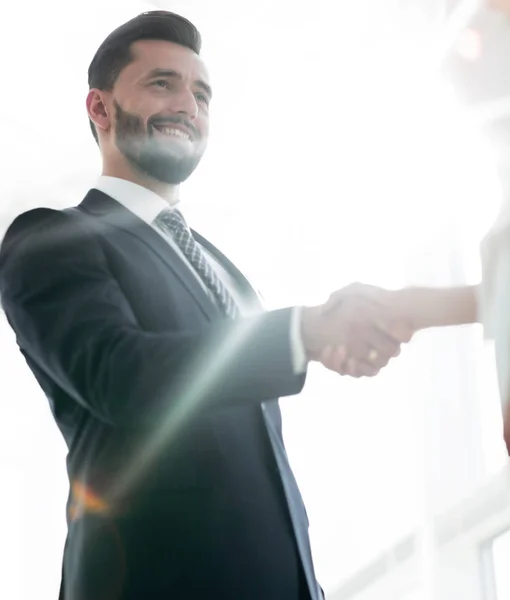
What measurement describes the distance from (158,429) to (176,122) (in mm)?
616

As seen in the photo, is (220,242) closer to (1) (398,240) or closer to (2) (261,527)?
(1) (398,240)

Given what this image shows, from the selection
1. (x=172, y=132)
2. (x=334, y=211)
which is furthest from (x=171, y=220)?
(x=334, y=211)

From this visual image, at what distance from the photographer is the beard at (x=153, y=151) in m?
1.41

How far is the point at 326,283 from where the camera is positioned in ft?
7.28

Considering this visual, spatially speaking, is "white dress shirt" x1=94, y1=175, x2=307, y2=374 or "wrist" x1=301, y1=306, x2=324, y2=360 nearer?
"wrist" x1=301, y1=306, x2=324, y2=360

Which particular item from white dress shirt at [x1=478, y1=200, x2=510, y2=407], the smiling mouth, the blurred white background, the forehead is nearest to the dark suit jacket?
white dress shirt at [x1=478, y1=200, x2=510, y2=407]

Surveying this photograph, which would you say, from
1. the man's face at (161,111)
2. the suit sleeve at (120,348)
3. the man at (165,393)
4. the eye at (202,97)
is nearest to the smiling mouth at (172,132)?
the man's face at (161,111)

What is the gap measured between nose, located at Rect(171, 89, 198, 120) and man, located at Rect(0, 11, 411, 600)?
0.97 feet

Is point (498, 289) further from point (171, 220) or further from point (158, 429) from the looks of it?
point (171, 220)

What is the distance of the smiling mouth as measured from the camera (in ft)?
4.72

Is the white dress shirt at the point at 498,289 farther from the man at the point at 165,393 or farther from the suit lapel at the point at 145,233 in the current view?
the suit lapel at the point at 145,233

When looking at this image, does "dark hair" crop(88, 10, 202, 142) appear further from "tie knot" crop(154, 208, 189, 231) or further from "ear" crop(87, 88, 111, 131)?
"tie knot" crop(154, 208, 189, 231)

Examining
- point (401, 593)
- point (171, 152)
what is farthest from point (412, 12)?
point (401, 593)

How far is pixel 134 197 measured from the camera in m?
1.35
